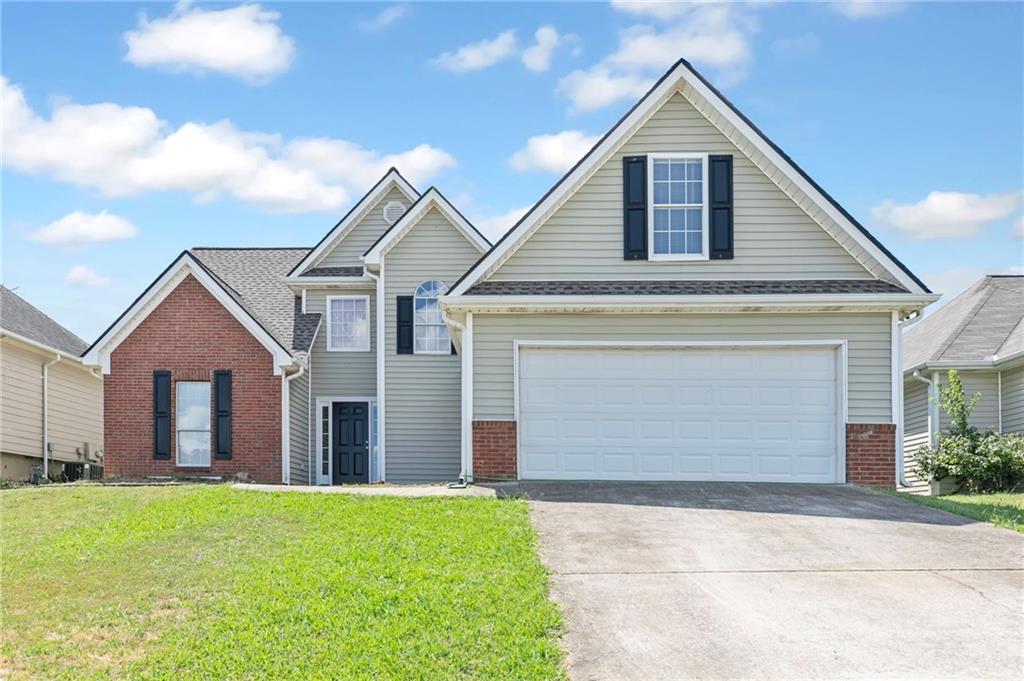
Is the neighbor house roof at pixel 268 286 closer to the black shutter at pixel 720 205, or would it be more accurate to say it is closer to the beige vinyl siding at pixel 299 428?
the beige vinyl siding at pixel 299 428

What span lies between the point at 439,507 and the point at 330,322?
11799 millimetres

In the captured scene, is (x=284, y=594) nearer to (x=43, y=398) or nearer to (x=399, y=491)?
(x=399, y=491)

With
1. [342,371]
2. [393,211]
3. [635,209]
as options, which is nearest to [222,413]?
[342,371]

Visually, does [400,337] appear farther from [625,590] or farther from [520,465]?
[625,590]

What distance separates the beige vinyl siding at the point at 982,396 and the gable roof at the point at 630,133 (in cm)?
777

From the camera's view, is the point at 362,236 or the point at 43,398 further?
the point at 43,398

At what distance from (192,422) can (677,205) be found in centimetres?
1110

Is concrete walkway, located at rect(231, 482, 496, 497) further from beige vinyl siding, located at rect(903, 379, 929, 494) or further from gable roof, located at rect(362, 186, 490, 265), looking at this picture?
beige vinyl siding, located at rect(903, 379, 929, 494)

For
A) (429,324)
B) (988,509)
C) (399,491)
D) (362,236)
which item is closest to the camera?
(988,509)

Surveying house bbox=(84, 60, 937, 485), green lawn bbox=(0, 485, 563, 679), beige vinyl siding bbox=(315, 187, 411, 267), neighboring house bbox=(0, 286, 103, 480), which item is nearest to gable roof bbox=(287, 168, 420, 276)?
beige vinyl siding bbox=(315, 187, 411, 267)

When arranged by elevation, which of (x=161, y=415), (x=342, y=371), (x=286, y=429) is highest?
(x=342, y=371)

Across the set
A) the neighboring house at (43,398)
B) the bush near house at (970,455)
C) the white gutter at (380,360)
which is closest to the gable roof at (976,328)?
the bush near house at (970,455)

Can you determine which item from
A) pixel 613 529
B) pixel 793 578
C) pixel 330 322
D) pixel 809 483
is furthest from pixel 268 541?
pixel 330 322

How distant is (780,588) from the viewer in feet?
36.6
